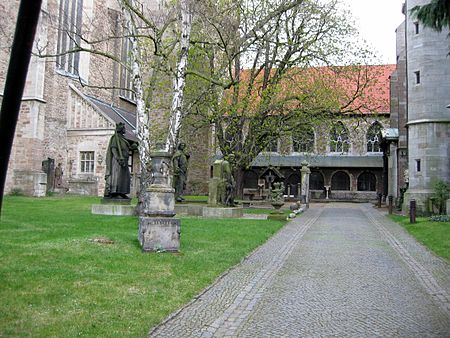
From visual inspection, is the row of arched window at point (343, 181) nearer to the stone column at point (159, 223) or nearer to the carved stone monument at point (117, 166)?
the carved stone monument at point (117, 166)

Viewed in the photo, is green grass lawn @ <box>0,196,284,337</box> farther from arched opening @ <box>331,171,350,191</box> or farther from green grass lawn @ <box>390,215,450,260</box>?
arched opening @ <box>331,171,350,191</box>

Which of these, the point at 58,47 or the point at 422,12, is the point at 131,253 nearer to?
the point at 422,12

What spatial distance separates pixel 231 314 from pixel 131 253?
142 inches

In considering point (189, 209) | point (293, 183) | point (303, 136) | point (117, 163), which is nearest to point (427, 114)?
point (303, 136)

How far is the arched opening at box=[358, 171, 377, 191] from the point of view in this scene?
41.1m

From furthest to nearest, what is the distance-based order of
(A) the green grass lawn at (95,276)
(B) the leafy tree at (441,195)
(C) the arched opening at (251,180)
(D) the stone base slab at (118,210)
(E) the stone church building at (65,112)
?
(C) the arched opening at (251,180)
(E) the stone church building at (65,112)
(B) the leafy tree at (441,195)
(D) the stone base slab at (118,210)
(A) the green grass lawn at (95,276)

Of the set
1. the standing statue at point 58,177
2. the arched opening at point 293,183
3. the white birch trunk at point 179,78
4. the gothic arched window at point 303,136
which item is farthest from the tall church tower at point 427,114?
the standing statue at point 58,177

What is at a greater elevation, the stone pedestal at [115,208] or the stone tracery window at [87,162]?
the stone tracery window at [87,162]

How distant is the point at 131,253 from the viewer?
8359 mm

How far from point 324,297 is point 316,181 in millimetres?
36772

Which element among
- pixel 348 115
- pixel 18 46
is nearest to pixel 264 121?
pixel 348 115

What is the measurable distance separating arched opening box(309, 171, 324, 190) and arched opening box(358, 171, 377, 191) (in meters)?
3.37

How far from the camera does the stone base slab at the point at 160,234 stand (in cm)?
873

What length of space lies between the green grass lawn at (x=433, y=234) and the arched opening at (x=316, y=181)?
81.8 feet
